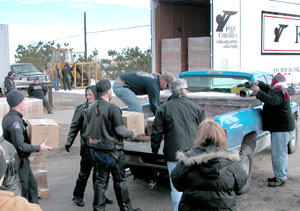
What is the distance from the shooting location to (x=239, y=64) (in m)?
12.1

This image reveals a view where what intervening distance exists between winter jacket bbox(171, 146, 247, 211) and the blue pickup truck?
6.89 ft

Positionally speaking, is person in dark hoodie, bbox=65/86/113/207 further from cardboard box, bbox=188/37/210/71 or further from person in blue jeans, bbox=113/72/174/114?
cardboard box, bbox=188/37/210/71

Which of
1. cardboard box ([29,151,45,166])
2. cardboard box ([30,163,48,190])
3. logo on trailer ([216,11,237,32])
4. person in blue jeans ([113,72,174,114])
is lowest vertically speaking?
cardboard box ([30,163,48,190])

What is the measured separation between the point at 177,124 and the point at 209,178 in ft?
5.35

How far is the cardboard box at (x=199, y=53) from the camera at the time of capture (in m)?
11.9

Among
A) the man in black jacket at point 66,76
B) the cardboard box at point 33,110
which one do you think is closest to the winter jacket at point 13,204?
the cardboard box at point 33,110

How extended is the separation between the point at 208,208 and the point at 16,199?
1.64 meters

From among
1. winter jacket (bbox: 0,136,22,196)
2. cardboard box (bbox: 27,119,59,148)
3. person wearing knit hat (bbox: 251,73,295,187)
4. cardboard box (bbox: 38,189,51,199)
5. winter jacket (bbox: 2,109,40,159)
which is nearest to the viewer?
winter jacket (bbox: 0,136,22,196)

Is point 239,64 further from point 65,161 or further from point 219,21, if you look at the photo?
point 65,161

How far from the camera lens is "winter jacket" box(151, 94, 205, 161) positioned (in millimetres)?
4711

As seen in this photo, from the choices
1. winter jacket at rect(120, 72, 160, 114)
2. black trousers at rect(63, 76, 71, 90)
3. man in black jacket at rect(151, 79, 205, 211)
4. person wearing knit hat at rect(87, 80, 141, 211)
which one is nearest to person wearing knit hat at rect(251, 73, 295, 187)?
winter jacket at rect(120, 72, 160, 114)

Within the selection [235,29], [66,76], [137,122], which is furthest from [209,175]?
[66,76]

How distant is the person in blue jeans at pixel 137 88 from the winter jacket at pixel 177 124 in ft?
5.10

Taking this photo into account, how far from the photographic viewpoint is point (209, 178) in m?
3.12
